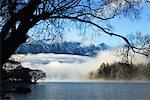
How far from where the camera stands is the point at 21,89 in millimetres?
147375

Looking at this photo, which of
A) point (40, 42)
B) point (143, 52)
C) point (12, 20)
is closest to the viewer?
point (12, 20)

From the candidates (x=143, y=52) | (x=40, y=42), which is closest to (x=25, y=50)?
(x=40, y=42)

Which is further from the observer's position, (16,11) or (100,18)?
(100,18)

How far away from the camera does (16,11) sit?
12.7 metres

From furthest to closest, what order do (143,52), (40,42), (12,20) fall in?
(40,42)
(143,52)
(12,20)

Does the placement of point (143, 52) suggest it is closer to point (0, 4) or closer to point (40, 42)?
point (40, 42)

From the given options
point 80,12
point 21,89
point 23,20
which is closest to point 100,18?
point 80,12

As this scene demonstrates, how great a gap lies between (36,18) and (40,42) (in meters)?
1.75

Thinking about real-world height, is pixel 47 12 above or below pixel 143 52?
above

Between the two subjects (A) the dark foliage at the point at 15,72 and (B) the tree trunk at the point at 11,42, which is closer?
(B) the tree trunk at the point at 11,42

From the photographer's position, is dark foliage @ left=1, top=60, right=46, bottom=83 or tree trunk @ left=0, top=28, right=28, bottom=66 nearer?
tree trunk @ left=0, top=28, right=28, bottom=66

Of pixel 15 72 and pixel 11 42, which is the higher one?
pixel 11 42

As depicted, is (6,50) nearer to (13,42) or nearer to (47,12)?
(13,42)

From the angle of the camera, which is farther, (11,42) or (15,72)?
(15,72)
